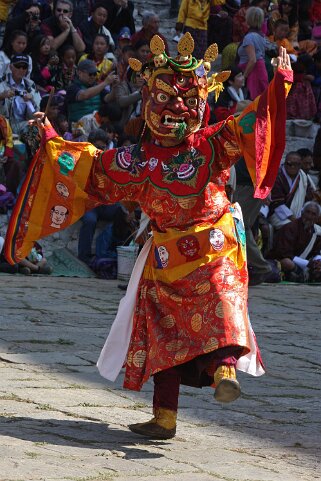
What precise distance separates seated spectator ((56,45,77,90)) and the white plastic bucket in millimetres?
2641

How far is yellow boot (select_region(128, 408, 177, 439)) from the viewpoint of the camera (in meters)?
5.20

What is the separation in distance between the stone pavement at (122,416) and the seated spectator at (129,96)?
3959mm

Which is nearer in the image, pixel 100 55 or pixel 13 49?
pixel 13 49

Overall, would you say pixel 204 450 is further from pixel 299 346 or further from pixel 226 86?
pixel 226 86

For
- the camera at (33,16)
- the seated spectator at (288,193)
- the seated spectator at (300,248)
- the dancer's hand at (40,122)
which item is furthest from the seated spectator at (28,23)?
the dancer's hand at (40,122)

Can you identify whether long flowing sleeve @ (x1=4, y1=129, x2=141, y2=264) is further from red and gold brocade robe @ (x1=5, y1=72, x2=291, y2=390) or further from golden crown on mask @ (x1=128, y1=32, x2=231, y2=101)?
golden crown on mask @ (x1=128, y1=32, x2=231, y2=101)

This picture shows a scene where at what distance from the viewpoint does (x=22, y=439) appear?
194 inches

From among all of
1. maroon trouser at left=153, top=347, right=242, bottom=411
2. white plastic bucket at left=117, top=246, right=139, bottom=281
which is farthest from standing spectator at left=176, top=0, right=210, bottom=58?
maroon trouser at left=153, top=347, right=242, bottom=411

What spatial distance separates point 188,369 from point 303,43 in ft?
34.6

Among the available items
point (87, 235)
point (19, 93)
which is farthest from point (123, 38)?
point (87, 235)

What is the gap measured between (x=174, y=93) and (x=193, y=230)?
2.09 ft

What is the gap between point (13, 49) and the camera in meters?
12.3

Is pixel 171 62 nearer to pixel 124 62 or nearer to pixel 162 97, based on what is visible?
pixel 162 97

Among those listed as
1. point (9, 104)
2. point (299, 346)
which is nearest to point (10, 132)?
point (9, 104)
